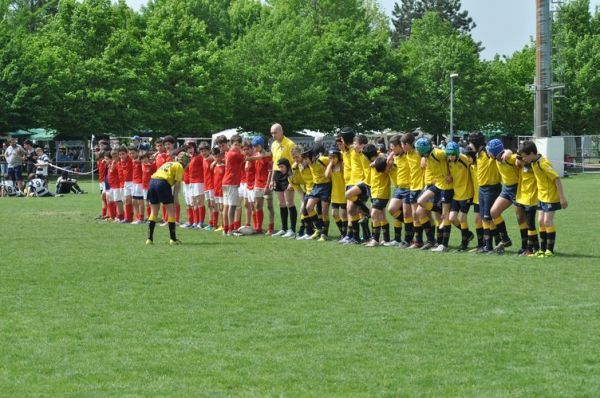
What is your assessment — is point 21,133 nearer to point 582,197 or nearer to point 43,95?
point 43,95

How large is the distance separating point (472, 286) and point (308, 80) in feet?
184

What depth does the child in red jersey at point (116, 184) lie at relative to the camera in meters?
24.1

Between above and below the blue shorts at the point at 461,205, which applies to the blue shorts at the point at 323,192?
above

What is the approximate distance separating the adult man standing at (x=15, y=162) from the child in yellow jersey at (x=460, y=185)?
23303 millimetres

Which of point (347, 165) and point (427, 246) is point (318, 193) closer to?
point (347, 165)

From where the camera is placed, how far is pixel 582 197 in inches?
1255

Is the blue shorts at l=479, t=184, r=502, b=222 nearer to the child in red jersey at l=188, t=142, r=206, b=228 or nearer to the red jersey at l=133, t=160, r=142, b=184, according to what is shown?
the child in red jersey at l=188, t=142, r=206, b=228

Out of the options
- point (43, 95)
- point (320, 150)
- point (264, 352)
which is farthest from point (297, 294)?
point (43, 95)

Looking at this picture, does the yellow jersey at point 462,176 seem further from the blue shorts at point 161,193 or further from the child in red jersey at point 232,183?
the child in red jersey at point 232,183

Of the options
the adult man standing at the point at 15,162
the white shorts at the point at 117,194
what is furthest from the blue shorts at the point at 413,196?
the adult man standing at the point at 15,162

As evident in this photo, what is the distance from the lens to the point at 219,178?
21.4 metres

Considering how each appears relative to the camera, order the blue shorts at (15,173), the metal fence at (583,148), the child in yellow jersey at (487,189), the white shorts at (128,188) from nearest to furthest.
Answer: the child in yellow jersey at (487,189)
the white shorts at (128,188)
the blue shorts at (15,173)
the metal fence at (583,148)

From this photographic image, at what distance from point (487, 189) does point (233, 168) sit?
231 inches

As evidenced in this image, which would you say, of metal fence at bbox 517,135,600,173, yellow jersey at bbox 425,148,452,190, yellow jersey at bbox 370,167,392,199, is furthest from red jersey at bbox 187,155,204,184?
metal fence at bbox 517,135,600,173
